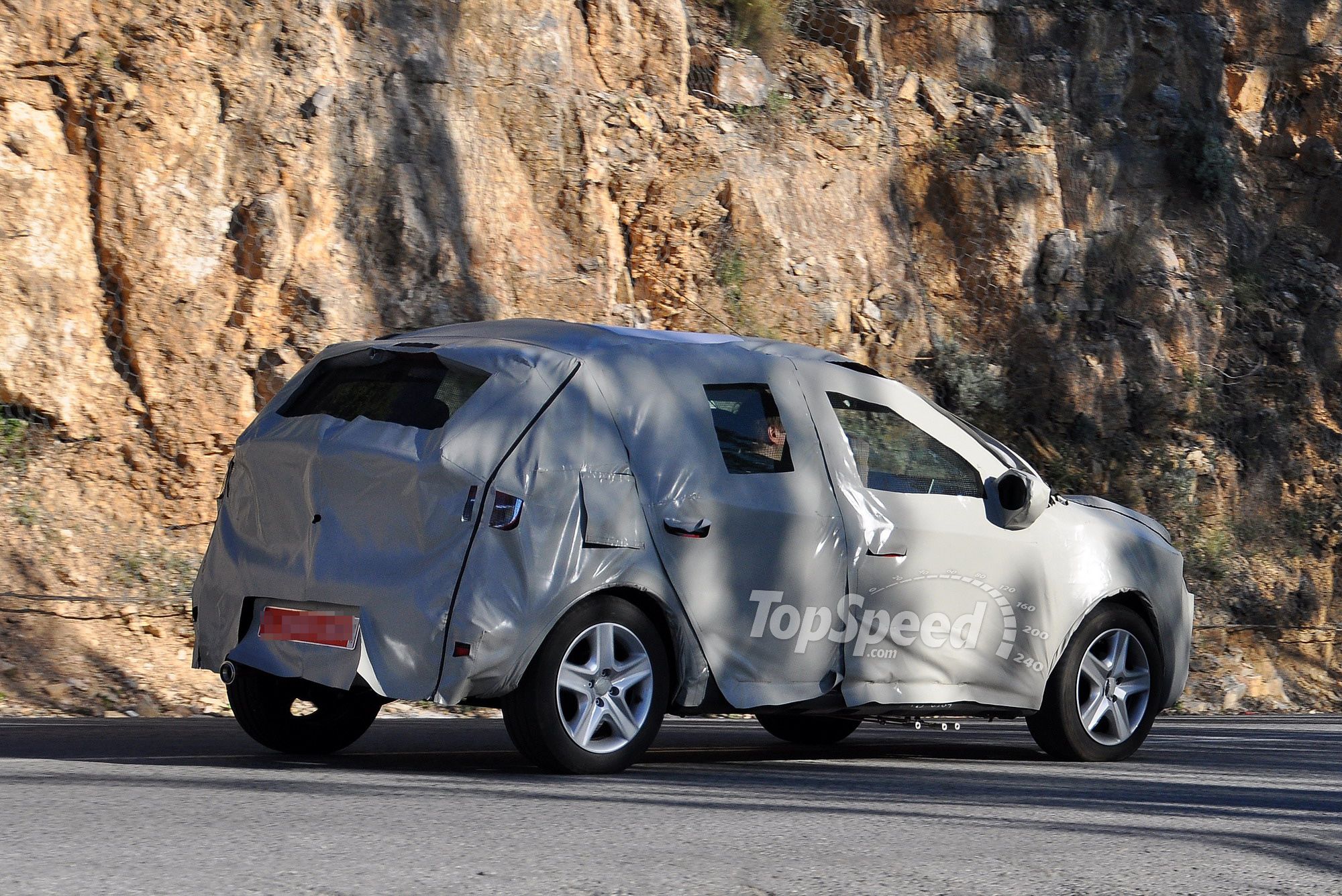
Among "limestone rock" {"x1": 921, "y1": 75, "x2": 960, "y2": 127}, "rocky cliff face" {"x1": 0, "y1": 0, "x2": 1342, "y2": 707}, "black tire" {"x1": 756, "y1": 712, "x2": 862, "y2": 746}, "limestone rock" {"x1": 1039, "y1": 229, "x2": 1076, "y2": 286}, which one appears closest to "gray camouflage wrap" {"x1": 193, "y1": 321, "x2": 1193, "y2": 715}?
"black tire" {"x1": 756, "y1": 712, "x2": 862, "y2": 746}

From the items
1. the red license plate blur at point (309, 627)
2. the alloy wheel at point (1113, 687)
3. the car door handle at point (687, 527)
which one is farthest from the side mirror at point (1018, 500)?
the red license plate blur at point (309, 627)

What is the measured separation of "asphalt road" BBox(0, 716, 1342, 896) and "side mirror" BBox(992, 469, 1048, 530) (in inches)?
45.0

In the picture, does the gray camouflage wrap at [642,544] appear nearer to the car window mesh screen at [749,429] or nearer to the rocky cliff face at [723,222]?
the car window mesh screen at [749,429]

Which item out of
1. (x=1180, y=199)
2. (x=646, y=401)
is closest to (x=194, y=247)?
(x=646, y=401)

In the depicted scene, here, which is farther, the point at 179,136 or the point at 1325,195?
the point at 1325,195

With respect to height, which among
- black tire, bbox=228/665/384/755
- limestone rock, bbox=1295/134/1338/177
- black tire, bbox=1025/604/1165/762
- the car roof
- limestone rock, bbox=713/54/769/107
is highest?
limestone rock, bbox=1295/134/1338/177

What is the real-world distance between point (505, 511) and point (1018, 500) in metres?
2.60

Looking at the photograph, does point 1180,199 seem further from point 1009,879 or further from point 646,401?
point 1009,879

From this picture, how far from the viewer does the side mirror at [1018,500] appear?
809 centimetres

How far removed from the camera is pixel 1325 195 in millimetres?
23250

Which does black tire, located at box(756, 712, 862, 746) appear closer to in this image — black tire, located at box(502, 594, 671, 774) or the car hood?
the car hood

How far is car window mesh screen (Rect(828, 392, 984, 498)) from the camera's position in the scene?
7941 mm

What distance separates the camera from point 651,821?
590cm

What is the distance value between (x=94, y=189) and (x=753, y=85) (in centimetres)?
760
